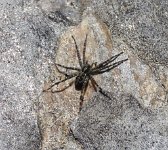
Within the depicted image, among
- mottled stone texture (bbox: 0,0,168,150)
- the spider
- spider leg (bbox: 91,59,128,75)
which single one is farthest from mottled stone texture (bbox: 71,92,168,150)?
spider leg (bbox: 91,59,128,75)

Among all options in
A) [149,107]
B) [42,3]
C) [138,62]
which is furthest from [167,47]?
[42,3]

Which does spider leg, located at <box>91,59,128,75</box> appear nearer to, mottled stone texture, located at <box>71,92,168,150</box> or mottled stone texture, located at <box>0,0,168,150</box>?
mottled stone texture, located at <box>0,0,168,150</box>

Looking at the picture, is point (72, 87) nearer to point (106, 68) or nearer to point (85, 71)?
point (85, 71)

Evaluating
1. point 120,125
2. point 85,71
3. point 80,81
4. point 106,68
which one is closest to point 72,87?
point 80,81

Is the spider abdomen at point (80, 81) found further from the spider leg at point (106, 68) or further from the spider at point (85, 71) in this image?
the spider leg at point (106, 68)

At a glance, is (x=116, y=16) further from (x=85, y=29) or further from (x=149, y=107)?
(x=149, y=107)

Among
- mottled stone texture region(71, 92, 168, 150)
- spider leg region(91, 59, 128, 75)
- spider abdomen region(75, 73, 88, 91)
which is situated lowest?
mottled stone texture region(71, 92, 168, 150)
